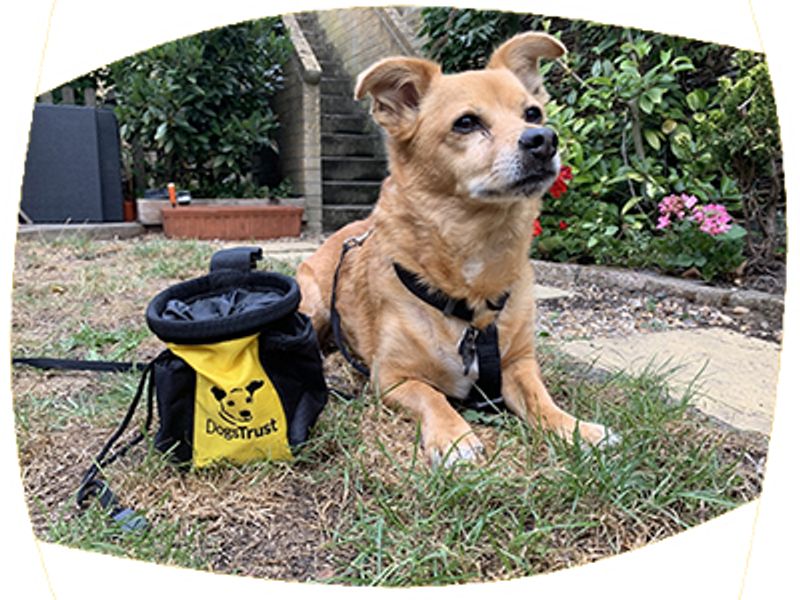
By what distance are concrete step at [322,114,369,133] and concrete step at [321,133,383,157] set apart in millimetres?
105

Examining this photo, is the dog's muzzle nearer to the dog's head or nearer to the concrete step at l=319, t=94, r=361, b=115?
the dog's head

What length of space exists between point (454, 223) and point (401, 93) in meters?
0.58

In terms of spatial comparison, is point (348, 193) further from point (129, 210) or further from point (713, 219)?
point (713, 219)

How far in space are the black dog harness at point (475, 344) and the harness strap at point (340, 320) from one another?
1.40 feet

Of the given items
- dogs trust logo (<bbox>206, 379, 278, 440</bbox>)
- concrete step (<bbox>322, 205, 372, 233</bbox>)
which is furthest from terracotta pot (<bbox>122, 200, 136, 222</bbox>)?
dogs trust logo (<bbox>206, 379, 278, 440</bbox>)

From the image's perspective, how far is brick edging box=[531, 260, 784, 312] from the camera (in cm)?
308

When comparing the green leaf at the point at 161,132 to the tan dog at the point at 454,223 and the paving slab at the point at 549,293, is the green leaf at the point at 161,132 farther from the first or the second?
the tan dog at the point at 454,223

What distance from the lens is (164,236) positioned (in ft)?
20.9

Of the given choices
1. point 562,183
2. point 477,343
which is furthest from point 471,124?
point 562,183

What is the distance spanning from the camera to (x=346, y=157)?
7867mm

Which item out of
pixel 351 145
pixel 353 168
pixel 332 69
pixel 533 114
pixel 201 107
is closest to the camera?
pixel 533 114

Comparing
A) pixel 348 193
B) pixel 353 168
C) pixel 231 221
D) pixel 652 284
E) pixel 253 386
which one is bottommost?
pixel 231 221

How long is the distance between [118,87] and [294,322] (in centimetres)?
635

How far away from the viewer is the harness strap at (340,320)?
223 centimetres
